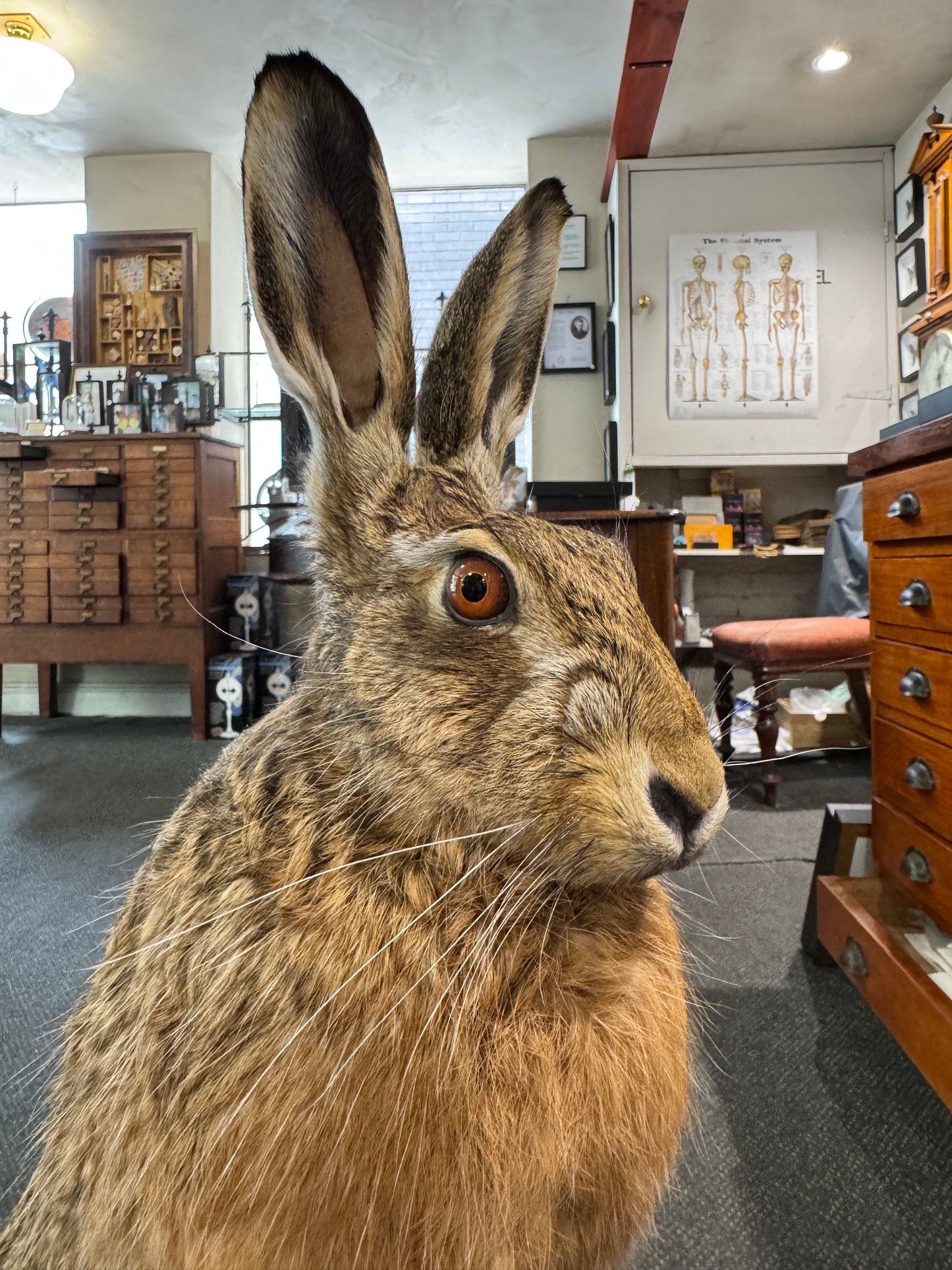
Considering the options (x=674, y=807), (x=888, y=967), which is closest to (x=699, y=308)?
(x=888, y=967)

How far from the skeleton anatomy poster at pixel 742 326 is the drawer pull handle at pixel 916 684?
5.38 feet

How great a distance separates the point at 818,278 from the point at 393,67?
4.72 ft

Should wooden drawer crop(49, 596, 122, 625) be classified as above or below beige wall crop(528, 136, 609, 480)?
below

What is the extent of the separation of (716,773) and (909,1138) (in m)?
0.81

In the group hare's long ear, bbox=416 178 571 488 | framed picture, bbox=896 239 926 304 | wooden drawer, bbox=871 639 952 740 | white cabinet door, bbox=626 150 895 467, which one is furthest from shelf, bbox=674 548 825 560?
hare's long ear, bbox=416 178 571 488

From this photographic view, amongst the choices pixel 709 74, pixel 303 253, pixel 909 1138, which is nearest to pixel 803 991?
pixel 909 1138

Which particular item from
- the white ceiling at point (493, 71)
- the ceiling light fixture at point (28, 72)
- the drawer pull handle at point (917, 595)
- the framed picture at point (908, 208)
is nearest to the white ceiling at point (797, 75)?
the white ceiling at point (493, 71)

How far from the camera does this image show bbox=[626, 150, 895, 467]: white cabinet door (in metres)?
2.27

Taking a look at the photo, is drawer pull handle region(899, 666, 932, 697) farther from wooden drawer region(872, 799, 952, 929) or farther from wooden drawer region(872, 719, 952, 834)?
wooden drawer region(872, 799, 952, 929)

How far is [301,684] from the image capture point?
40 cm

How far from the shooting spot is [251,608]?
2.59 metres

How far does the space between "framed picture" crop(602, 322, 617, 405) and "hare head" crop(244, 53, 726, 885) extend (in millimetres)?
2236

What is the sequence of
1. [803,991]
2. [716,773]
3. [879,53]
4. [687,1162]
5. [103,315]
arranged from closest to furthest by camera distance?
[716,773]
[687,1162]
[803,991]
[879,53]
[103,315]

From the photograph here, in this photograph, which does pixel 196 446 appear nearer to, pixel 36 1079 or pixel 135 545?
pixel 135 545
